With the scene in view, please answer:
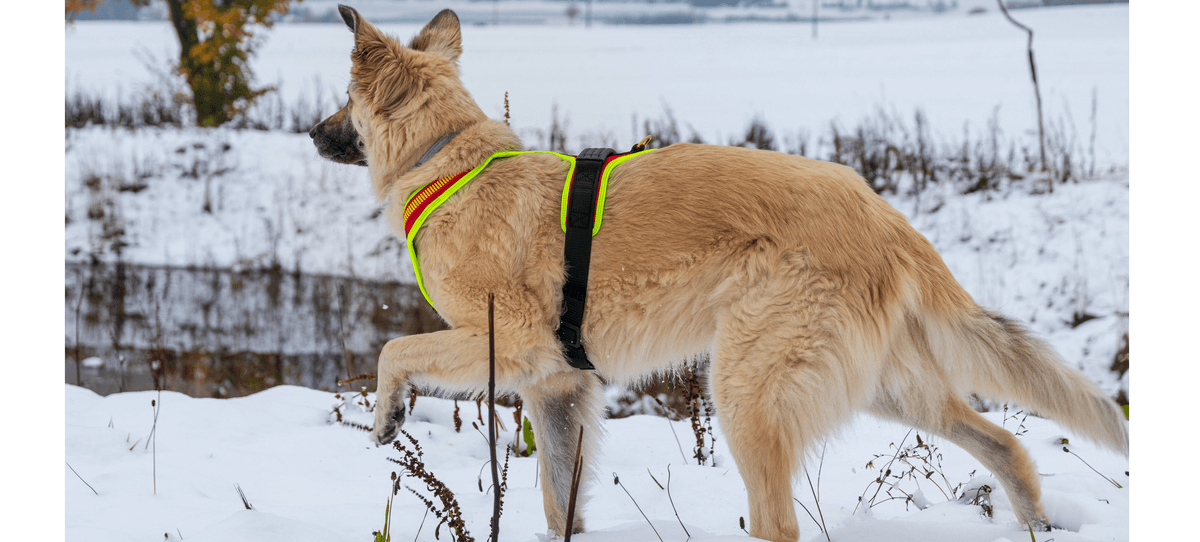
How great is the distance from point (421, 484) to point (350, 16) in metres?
2.14

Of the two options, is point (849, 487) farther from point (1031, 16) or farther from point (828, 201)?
point (1031, 16)

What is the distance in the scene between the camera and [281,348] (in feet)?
24.4

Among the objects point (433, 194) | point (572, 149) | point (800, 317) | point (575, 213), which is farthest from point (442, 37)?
point (572, 149)

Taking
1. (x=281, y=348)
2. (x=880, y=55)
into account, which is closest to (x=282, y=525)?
(x=281, y=348)

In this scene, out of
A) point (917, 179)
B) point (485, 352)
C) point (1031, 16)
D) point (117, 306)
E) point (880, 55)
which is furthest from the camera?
point (1031, 16)

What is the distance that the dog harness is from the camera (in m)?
2.50

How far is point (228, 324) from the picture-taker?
26.0 feet

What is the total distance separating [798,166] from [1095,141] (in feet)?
31.1

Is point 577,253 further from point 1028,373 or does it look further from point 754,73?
point 754,73

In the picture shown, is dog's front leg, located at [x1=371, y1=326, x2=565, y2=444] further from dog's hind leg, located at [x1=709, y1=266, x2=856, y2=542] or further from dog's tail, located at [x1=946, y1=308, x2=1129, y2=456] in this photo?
dog's tail, located at [x1=946, y1=308, x2=1129, y2=456]

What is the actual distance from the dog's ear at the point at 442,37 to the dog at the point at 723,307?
0.87 feet

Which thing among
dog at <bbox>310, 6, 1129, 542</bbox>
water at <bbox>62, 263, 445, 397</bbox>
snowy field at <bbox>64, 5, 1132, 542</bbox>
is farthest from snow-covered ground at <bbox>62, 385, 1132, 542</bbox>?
water at <bbox>62, 263, 445, 397</bbox>

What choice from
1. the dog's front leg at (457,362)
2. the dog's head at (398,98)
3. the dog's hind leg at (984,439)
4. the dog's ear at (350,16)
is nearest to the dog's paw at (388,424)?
the dog's front leg at (457,362)

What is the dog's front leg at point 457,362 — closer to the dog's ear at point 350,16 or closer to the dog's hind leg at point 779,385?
the dog's hind leg at point 779,385
